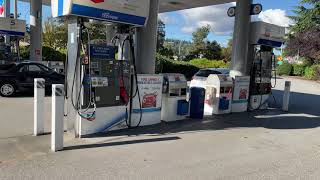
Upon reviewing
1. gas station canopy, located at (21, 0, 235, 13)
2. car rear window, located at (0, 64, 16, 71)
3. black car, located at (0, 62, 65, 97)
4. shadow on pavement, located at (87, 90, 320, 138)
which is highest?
gas station canopy, located at (21, 0, 235, 13)

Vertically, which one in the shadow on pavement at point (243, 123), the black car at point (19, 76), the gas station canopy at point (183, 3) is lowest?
the shadow on pavement at point (243, 123)

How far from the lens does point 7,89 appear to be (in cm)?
1464

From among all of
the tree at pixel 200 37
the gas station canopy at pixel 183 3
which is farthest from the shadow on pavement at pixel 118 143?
the tree at pixel 200 37

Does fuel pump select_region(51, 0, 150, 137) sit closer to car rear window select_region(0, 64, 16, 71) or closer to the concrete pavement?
the concrete pavement

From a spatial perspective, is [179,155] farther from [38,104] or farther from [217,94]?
[217,94]

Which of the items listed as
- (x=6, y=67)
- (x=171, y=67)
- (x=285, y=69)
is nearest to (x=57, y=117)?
(x=6, y=67)

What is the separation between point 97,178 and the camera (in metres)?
5.82

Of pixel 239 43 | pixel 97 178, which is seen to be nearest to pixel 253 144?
pixel 97 178

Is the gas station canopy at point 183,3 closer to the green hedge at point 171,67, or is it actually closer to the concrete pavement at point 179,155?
the green hedge at point 171,67

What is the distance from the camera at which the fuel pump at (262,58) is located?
1402 cm

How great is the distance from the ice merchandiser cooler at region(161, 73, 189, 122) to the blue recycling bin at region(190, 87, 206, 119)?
0.47 m

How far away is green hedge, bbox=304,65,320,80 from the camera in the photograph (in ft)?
143

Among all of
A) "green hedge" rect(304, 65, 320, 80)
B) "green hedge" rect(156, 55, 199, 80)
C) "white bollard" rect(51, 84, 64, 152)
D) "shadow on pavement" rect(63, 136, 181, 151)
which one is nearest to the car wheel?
"shadow on pavement" rect(63, 136, 181, 151)

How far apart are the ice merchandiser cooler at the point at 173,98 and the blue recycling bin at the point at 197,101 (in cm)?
47
